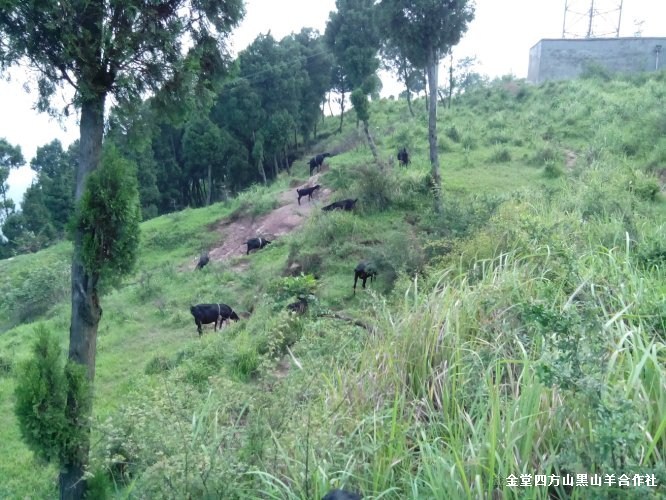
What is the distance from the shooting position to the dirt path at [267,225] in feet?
58.3

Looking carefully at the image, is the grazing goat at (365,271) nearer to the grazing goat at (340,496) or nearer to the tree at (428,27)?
the tree at (428,27)

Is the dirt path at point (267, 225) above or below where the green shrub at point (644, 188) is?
below

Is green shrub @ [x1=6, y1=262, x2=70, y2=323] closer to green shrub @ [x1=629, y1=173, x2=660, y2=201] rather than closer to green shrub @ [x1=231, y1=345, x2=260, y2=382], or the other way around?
green shrub @ [x1=231, y1=345, x2=260, y2=382]

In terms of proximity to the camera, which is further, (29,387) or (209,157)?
(209,157)

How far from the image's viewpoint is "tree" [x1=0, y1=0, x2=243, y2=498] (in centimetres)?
507

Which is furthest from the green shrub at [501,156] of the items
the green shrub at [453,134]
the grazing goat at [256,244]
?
the grazing goat at [256,244]

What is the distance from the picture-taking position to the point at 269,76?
98.4 ft

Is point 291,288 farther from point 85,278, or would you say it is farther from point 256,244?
point 256,244

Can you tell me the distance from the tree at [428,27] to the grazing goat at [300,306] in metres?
5.20

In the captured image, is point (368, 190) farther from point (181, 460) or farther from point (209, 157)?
point (209, 157)

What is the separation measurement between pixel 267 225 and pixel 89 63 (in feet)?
43.7

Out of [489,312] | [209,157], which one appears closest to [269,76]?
[209,157]

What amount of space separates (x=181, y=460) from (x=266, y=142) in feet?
91.5

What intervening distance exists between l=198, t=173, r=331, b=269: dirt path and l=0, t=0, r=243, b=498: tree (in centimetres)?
1125
